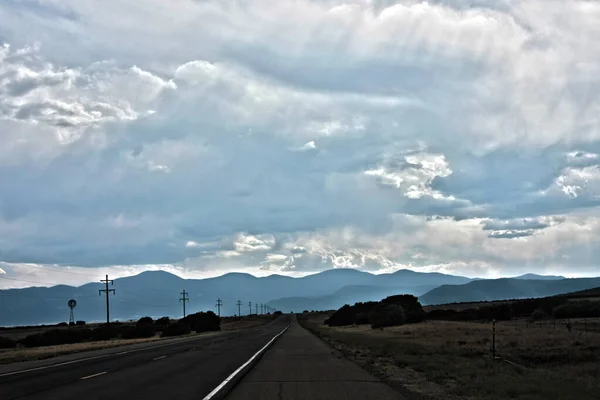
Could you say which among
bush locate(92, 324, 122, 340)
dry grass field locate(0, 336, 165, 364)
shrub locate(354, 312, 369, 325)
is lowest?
shrub locate(354, 312, 369, 325)

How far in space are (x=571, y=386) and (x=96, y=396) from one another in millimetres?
12338

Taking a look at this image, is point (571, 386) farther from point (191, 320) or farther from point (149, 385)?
point (191, 320)

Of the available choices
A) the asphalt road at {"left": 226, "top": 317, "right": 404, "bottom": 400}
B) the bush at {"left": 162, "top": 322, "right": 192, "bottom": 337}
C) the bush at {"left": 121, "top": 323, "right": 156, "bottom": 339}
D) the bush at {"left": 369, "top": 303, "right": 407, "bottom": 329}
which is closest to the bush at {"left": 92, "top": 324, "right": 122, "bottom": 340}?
the bush at {"left": 121, "top": 323, "right": 156, "bottom": 339}

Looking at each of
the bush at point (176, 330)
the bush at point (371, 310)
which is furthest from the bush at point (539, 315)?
the bush at point (176, 330)

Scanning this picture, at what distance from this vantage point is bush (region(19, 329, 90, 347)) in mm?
68000

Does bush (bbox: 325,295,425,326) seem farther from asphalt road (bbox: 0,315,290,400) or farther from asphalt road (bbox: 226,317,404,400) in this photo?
asphalt road (bbox: 0,315,290,400)

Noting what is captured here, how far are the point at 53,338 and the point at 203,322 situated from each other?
148 ft

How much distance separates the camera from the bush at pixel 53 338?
6800 centimetres

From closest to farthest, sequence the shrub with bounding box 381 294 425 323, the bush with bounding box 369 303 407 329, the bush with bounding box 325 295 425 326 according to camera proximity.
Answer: the bush with bounding box 369 303 407 329
the shrub with bounding box 381 294 425 323
the bush with bounding box 325 295 425 326

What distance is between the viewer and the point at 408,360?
90.1 ft

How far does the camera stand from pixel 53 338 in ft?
233

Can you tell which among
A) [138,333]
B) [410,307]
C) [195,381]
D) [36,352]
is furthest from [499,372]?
[410,307]

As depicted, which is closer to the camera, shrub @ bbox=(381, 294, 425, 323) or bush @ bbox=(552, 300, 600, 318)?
bush @ bbox=(552, 300, 600, 318)

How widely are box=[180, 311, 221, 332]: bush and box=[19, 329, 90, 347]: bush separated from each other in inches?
1404
